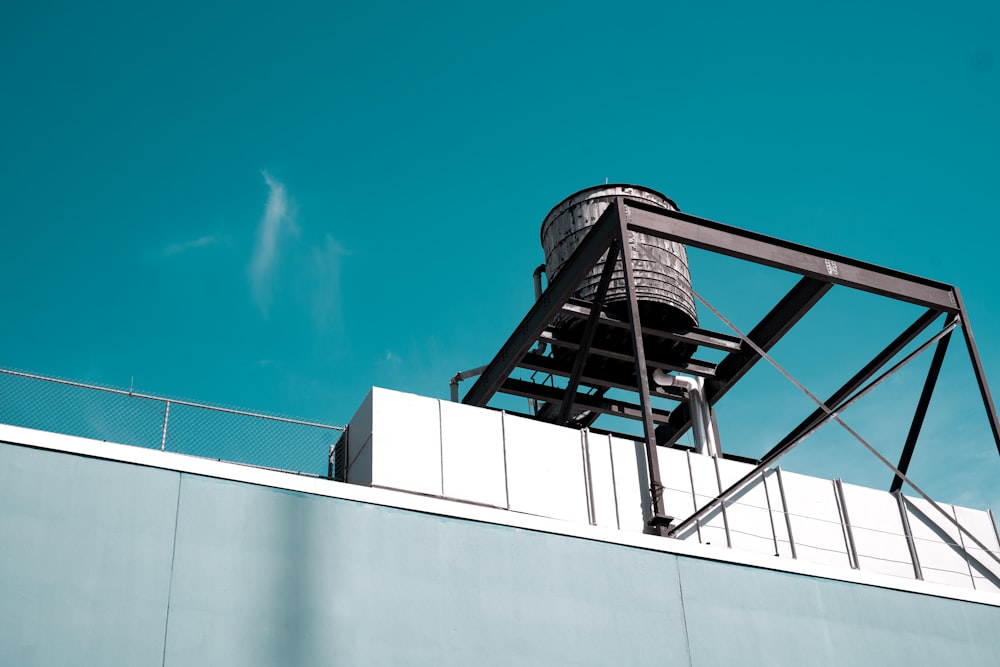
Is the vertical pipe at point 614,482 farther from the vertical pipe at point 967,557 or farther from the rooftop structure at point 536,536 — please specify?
the vertical pipe at point 967,557

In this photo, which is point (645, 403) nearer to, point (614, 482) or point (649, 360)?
point (614, 482)

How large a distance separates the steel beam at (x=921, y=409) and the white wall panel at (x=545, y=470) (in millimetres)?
7060

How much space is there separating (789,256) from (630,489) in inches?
204

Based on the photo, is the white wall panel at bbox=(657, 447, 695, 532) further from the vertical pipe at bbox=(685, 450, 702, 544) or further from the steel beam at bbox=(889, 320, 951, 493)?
the steel beam at bbox=(889, 320, 951, 493)

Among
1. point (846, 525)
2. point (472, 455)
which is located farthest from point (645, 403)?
point (846, 525)

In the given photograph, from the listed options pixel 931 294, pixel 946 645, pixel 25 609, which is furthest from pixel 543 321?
pixel 25 609

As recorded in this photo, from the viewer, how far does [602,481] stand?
52.3 ft

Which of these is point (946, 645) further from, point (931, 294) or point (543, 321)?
point (543, 321)

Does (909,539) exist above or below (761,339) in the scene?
below

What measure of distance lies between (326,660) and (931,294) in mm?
13148

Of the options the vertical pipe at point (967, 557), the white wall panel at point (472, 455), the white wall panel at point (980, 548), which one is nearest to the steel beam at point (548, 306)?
the white wall panel at point (472, 455)

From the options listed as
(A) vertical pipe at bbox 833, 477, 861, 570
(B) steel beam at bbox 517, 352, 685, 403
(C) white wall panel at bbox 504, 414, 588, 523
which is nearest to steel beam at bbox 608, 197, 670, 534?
(C) white wall panel at bbox 504, 414, 588, 523

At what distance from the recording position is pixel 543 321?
19.9 meters

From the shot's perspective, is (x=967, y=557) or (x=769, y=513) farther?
(x=967, y=557)
